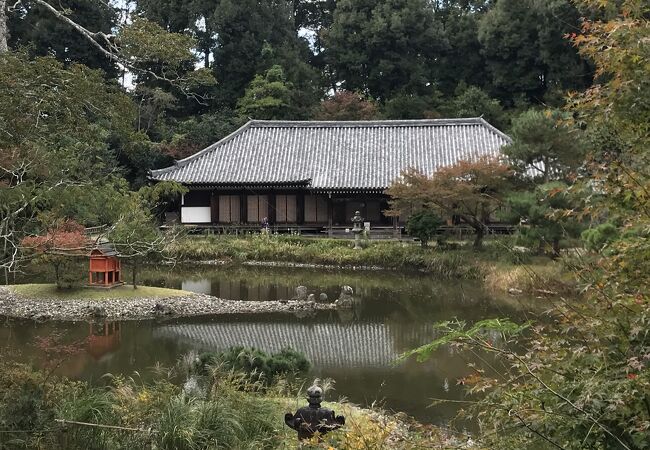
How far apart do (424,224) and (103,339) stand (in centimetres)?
1296

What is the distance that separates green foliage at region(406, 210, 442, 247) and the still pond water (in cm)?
265

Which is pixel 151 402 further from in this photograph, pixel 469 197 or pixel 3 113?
pixel 469 197

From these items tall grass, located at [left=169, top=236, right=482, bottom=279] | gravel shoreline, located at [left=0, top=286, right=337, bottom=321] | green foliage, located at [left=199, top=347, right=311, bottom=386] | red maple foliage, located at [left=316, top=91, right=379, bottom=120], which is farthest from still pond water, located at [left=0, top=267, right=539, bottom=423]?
red maple foliage, located at [left=316, top=91, right=379, bottom=120]

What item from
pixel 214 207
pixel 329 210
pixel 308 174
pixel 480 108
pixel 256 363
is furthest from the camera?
pixel 480 108

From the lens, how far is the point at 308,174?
1083 inches

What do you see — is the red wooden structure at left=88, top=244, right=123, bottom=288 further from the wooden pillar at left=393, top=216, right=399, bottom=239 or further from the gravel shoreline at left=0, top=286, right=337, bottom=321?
the wooden pillar at left=393, top=216, right=399, bottom=239

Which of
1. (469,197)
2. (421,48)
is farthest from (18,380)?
(421,48)

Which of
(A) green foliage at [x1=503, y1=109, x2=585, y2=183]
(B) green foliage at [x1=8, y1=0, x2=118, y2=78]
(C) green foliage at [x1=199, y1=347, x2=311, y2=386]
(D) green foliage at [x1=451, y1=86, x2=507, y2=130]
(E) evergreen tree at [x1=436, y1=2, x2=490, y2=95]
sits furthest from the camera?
(E) evergreen tree at [x1=436, y1=2, x2=490, y2=95]

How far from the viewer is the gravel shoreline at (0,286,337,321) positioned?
13.4 meters

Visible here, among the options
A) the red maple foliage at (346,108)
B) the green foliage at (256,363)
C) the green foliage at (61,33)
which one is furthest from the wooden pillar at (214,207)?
the green foliage at (256,363)

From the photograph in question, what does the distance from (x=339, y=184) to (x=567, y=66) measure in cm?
1962

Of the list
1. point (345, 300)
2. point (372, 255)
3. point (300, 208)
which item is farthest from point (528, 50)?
point (345, 300)

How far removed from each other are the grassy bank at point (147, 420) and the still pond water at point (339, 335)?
189 cm

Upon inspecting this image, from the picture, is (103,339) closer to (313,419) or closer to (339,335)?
(339,335)
